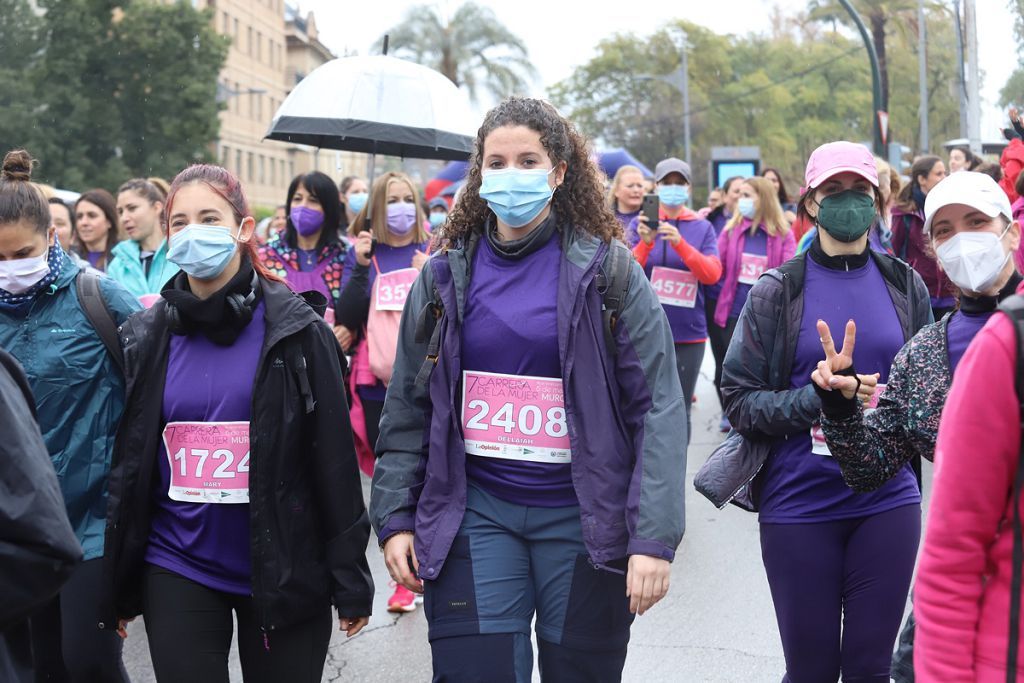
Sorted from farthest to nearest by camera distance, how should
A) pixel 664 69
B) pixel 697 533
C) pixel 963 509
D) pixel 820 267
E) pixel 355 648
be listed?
pixel 664 69 → pixel 697 533 → pixel 355 648 → pixel 820 267 → pixel 963 509

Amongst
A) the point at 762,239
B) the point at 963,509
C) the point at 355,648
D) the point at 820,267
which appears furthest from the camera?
the point at 762,239

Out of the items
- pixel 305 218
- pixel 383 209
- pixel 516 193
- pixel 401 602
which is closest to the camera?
pixel 516 193

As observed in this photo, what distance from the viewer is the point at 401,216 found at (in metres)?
6.99

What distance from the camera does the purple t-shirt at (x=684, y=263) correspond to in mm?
8992

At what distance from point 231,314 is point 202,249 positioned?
0.26m

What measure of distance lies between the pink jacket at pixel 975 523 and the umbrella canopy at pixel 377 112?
6.43m

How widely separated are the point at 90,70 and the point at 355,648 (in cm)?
3867

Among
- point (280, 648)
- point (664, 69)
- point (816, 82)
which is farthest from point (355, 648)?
point (816, 82)

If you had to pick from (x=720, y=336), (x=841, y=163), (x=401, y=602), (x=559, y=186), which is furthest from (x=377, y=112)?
(x=559, y=186)

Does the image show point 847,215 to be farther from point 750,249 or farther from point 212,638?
point 750,249

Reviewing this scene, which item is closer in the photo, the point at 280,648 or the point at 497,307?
the point at 497,307

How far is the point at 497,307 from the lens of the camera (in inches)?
139

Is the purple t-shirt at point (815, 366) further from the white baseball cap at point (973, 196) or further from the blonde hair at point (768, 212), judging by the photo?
the blonde hair at point (768, 212)

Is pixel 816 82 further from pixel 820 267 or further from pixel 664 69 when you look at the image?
pixel 820 267
